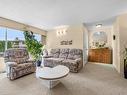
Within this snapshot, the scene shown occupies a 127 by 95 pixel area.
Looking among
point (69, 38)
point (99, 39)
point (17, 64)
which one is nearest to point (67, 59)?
point (69, 38)

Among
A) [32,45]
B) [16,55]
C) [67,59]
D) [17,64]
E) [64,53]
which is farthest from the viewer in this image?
[64,53]

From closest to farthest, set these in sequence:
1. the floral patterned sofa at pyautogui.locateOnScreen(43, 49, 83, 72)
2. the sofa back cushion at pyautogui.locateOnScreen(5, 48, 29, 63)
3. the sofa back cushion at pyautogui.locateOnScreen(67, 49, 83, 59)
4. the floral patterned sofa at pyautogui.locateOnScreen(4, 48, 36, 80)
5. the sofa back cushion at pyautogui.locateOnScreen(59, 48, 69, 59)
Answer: the floral patterned sofa at pyautogui.locateOnScreen(4, 48, 36, 80) < the sofa back cushion at pyautogui.locateOnScreen(5, 48, 29, 63) < the floral patterned sofa at pyautogui.locateOnScreen(43, 49, 83, 72) < the sofa back cushion at pyautogui.locateOnScreen(67, 49, 83, 59) < the sofa back cushion at pyautogui.locateOnScreen(59, 48, 69, 59)

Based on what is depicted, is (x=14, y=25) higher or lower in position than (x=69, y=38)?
higher

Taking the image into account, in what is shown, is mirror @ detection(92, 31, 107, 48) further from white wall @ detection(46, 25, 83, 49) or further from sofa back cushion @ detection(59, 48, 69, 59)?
sofa back cushion @ detection(59, 48, 69, 59)

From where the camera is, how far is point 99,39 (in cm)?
676

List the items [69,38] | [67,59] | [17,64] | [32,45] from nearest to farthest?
[17,64] < [32,45] < [67,59] < [69,38]

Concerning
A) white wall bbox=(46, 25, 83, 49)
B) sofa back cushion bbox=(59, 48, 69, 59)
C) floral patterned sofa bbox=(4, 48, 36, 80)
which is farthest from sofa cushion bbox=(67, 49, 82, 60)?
floral patterned sofa bbox=(4, 48, 36, 80)

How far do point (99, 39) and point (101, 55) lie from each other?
1.17m

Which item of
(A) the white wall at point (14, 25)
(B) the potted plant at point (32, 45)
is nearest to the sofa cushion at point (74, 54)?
(B) the potted plant at point (32, 45)

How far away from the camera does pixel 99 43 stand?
6.76 metres

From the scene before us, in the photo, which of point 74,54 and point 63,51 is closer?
point 74,54

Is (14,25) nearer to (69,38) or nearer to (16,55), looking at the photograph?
(16,55)

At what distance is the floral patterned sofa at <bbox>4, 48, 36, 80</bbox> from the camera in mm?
3213

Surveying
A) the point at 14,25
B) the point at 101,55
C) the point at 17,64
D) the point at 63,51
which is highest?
the point at 14,25
